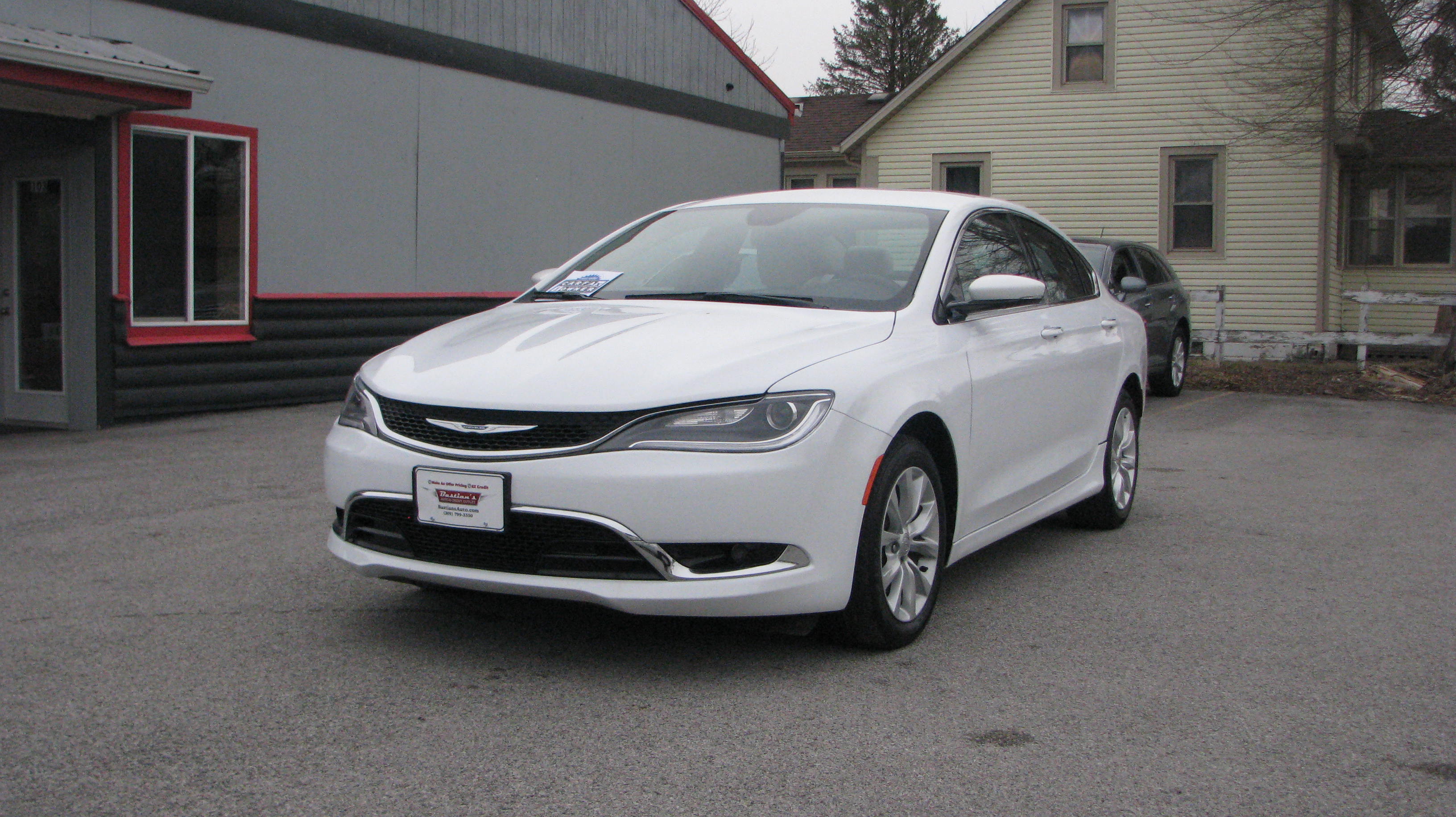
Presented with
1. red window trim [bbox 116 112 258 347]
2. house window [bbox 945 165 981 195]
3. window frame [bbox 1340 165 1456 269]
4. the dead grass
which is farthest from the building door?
window frame [bbox 1340 165 1456 269]

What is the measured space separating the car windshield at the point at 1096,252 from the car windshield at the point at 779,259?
785 cm

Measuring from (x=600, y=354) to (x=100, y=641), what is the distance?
1.95 meters

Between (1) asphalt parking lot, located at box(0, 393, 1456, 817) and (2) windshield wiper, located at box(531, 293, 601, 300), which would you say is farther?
(2) windshield wiper, located at box(531, 293, 601, 300)

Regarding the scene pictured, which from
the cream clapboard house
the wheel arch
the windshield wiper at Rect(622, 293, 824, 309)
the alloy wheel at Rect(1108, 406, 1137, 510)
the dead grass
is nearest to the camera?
the wheel arch

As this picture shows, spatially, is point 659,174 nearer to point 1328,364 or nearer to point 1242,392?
point 1242,392

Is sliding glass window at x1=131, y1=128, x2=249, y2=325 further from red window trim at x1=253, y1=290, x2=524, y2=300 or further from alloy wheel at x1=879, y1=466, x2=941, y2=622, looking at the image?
alloy wheel at x1=879, y1=466, x2=941, y2=622

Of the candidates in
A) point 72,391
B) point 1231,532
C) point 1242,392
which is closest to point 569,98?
point 72,391

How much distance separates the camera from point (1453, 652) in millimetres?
4676

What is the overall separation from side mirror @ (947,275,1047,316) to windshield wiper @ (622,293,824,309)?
54 centimetres

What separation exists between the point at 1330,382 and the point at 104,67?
44.5 feet

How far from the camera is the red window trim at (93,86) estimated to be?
368 inches

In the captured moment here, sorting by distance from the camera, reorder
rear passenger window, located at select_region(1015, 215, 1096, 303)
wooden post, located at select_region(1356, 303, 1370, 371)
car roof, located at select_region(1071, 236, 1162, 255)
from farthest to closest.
Answer: wooden post, located at select_region(1356, 303, 1370, 371) → car roof, located at select_region(1071, 236, 1162, 255) → rear passenger window, located at select_region(1015, 215, 1096, 303)

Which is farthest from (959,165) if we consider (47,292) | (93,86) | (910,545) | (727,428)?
(727,428)

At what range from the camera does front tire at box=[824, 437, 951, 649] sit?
14.2 feet
